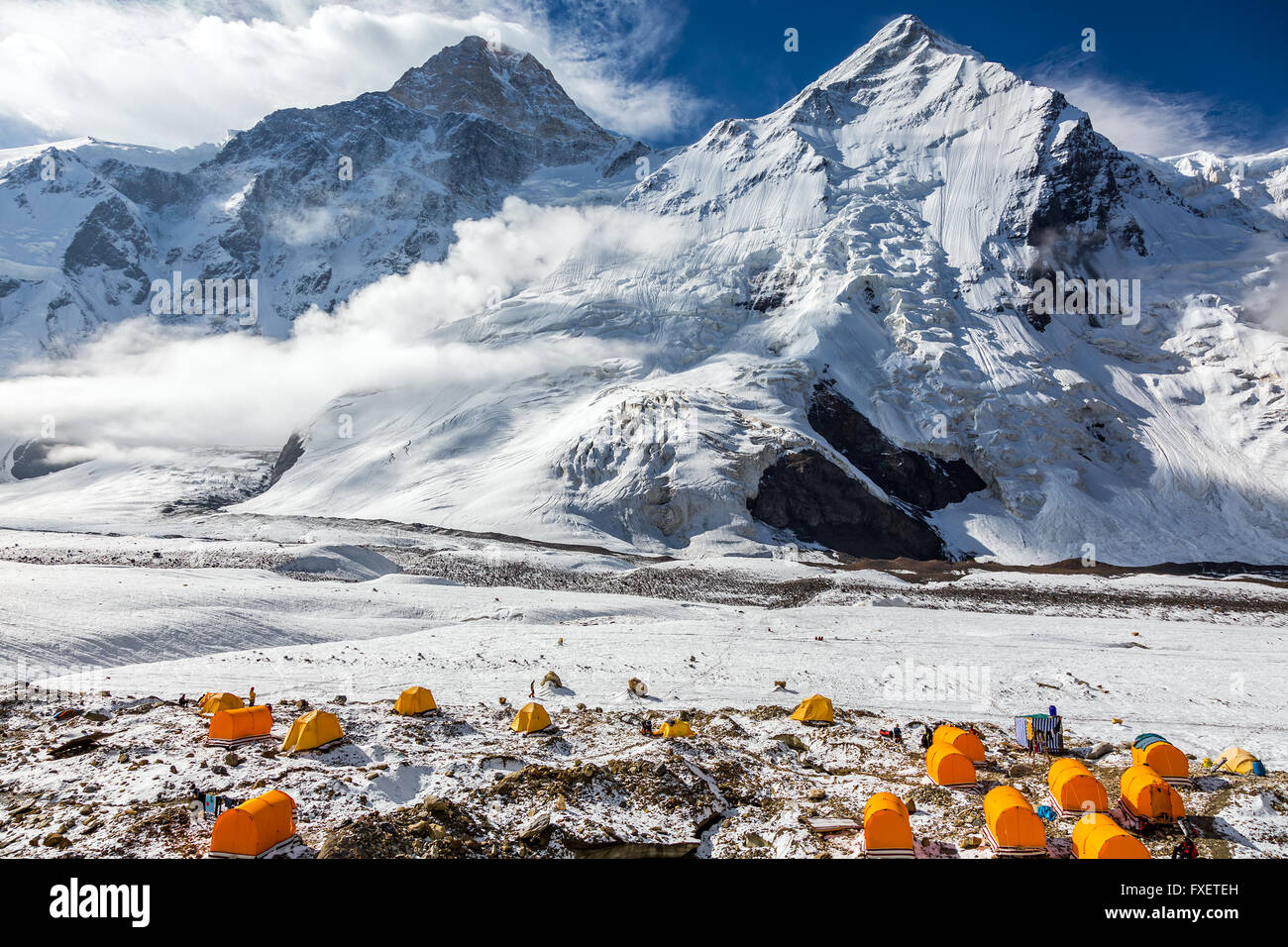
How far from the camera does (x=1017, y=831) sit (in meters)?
11.4

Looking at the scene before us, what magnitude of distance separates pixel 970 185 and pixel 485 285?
105m

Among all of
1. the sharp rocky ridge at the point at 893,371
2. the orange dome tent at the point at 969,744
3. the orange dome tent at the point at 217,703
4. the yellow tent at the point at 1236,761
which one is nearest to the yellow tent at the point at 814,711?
the orange dome tent at the point at 969,744

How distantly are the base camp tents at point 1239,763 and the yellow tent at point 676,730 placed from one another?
1294 centimetres

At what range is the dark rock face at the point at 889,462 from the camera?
8638 centimetres

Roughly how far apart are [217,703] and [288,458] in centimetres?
9845

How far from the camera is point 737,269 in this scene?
124 metres

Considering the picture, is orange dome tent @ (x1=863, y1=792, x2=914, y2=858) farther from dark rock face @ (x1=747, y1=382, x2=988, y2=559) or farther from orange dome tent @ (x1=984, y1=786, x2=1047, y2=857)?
dark rock face @ (x1=747, y1=382, x2=988, y2=559)

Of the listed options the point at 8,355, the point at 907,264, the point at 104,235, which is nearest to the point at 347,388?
the point at 907,264

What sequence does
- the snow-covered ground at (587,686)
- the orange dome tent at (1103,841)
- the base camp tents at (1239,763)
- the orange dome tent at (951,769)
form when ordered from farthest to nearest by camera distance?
the base camp tents at (1239,763) → the orange dome tent at (951,769) → the snow-covered ground at (587,686) → the orange dome tent at (1103,841)

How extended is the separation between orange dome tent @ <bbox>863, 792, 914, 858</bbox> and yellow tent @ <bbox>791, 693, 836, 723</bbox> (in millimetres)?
8748

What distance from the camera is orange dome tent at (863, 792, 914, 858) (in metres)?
11.2

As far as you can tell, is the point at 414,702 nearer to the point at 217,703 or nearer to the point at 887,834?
the point at 217,703

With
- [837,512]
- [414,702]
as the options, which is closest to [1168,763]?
[414,702]

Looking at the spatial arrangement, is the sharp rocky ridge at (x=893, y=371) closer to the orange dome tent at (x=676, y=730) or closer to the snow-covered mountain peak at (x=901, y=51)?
the snow-covered mountain peak at (x=901, y=51)
